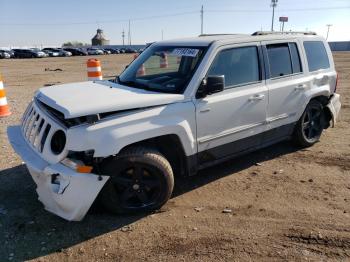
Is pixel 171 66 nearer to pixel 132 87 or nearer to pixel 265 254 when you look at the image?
pixel 132 87

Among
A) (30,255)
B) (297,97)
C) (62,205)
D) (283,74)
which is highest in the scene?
(283,74)

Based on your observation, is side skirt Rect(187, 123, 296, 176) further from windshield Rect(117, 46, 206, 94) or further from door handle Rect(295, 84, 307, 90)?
windshield Rect(117, 46, 206, 94)

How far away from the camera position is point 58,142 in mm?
3582

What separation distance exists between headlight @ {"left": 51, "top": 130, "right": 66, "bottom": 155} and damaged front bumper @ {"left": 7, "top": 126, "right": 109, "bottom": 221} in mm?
155

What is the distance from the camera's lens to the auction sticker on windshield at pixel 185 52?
4.34 m

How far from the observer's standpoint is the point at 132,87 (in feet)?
14.5

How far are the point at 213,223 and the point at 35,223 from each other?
6.28ft

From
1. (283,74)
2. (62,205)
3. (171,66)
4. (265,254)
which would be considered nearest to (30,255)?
(62,205)

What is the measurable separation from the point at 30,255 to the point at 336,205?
11.0 ft

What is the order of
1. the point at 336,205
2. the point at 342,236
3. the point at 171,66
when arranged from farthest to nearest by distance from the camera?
the point at 171,66 → the point at 336,205 → the point at 342,236

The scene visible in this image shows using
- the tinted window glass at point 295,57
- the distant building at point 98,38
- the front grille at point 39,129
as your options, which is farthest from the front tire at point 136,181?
the distant building at point 98,38

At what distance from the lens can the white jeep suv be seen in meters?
3.40

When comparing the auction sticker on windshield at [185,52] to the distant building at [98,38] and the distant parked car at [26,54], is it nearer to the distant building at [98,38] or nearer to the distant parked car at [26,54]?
the distant parked car at [26,54]

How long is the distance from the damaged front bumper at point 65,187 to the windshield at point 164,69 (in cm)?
143
